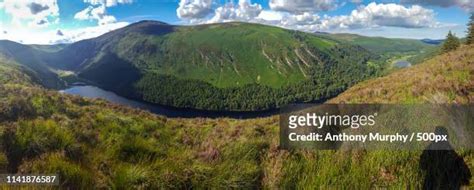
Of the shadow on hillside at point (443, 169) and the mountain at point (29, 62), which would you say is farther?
the mountain at point (29, 62)

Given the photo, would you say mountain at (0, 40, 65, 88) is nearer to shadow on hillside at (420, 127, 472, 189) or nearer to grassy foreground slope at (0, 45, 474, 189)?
grassy foreground slope at (0, 45, 474, 189)

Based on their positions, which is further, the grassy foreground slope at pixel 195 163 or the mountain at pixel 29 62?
the mountain at pixel 29 62

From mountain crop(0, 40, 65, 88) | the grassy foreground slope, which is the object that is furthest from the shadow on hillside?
mountain crop(0, 40, 65, 88)

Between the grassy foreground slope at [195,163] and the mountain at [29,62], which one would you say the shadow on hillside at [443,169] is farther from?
the mountain at [29,62]

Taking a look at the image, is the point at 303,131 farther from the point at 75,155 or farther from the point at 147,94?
the point at 147,94

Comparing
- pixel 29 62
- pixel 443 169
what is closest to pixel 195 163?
pixel 443 169

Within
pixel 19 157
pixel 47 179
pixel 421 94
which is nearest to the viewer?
pixel 47 179

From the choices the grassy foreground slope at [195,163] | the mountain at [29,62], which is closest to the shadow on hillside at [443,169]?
the grassy foreground slope at [195,163]

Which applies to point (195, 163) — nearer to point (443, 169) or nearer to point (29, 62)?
point (443, 169)

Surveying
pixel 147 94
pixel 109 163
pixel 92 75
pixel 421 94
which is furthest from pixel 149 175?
pixel 147 94
